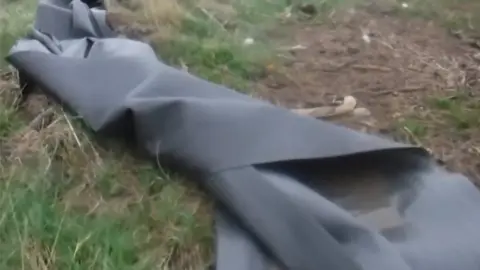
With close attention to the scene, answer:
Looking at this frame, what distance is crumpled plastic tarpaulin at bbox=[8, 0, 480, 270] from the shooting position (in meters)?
1.55

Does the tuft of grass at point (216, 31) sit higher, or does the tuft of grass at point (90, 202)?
the tuft of grass at point (90, 202)

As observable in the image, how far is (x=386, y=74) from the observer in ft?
8.05

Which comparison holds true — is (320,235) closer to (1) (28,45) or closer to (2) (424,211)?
(2) (424,211)

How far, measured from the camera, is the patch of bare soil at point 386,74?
2162mm

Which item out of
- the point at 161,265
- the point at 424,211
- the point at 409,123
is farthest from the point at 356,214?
the point at 409,123

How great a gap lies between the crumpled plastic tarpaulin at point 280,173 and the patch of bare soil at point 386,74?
338 mm

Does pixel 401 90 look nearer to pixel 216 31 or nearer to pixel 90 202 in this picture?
pixel 216 31

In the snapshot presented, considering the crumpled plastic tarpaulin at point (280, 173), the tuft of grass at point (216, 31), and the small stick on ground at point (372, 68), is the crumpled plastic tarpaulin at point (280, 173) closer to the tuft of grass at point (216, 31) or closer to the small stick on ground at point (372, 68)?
the tuft of grass at point (216, 31)

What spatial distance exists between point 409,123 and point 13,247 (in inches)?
44.3

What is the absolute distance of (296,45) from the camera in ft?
8.61

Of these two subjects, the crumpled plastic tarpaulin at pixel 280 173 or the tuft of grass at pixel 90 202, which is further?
the tuft of grass at pixel 90 202

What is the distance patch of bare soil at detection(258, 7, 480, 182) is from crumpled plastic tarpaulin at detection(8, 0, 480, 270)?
0.34m

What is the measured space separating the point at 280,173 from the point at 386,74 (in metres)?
0.89

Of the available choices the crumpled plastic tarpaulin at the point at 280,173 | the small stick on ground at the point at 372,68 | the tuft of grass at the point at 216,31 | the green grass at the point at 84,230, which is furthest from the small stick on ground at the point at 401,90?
the green grass at the point at 84,230
